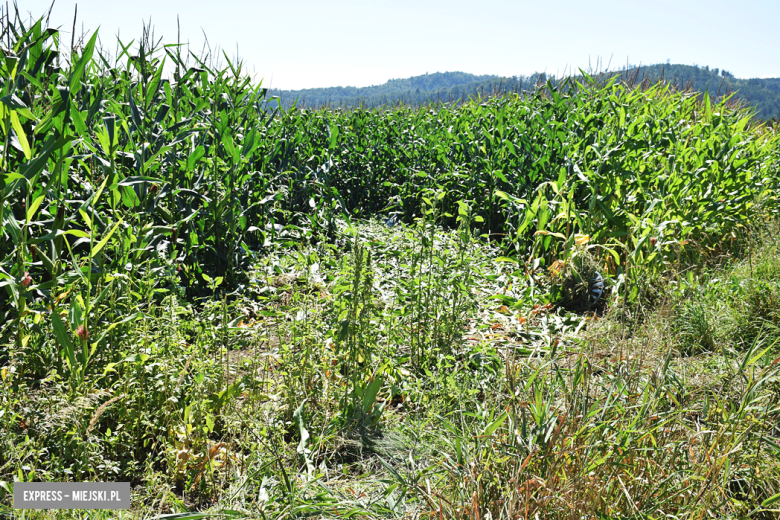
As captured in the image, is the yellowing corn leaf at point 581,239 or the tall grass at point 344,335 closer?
the tall grass at point 344,335

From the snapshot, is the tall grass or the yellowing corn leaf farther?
the yellowing corn leaf

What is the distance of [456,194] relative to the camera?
22.1 ft

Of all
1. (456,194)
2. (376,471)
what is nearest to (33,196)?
(376,471)

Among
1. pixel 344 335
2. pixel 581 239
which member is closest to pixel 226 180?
pixel 344 335

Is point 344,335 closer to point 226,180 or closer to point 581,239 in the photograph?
point 226,180

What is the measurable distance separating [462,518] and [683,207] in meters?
4.36

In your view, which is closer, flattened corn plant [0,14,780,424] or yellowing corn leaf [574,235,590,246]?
flattened corn plant [0,14,780,424]

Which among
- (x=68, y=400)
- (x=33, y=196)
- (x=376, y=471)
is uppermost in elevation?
(x=33, y=196)

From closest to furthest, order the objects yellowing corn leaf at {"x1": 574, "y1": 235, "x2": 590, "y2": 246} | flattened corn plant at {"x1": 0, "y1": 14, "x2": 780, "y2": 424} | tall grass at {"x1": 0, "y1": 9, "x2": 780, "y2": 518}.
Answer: tall grass at {"x1": 0, "y1": 9, "x2": 780, "y2": 518}, flattened corn plant at {"x1": 0, "y1": 14, "x2": 780, "y2": 424}, yellowing corn leaf at {"x1": 574, "y1": 235, "x2": 590, "y2": 246}

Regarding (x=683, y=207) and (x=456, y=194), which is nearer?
(x=683, y=207)

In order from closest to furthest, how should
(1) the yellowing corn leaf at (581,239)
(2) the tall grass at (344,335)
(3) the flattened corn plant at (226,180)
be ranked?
(2) the tall grass at (344,335)
(3) the flattened corn plant at (226,180)
(1) the yellowing corn leaf at (581,239)

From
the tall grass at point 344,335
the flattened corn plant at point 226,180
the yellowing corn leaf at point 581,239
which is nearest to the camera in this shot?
the tall grass at point 344,335

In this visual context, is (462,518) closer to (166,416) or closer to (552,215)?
(166,416)

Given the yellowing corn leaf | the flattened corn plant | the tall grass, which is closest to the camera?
the tall grass
